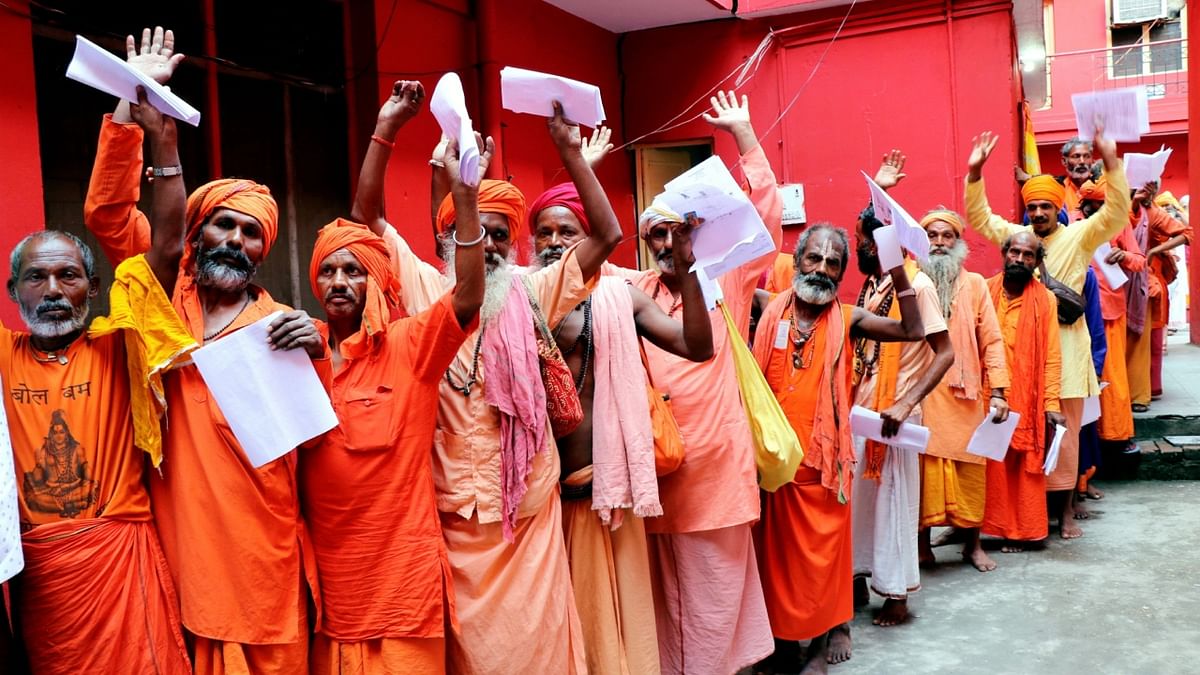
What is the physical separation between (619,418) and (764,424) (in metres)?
0.77

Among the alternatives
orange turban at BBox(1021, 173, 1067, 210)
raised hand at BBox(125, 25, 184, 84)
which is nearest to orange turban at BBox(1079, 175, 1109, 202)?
orange turban at BBox(1021, 173, 1067, 210)

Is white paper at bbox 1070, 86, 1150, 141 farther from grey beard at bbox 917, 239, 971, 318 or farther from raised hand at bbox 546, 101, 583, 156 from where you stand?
raised hand at bbox 546, 101, 583, 156

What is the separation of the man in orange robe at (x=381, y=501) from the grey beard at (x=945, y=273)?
357cm

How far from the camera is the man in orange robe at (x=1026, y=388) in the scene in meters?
6.08

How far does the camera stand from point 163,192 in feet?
8.89

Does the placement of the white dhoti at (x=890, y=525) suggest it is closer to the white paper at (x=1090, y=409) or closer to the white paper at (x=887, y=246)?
the white paper at (x=887, y=246)

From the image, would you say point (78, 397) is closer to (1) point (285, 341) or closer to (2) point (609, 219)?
(1) point (285, 341)

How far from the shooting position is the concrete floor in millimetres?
4492

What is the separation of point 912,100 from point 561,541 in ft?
22.5

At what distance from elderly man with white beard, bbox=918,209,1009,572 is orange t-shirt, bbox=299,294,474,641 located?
362 cm

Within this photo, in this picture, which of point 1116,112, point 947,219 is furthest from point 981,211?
point 1116,112

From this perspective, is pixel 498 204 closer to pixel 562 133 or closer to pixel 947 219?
pixel 562 133

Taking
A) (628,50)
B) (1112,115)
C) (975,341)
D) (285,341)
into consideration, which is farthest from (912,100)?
(285,341)

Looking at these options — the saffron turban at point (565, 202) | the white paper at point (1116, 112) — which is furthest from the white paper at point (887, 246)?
the white paper at point (1116, 112)
